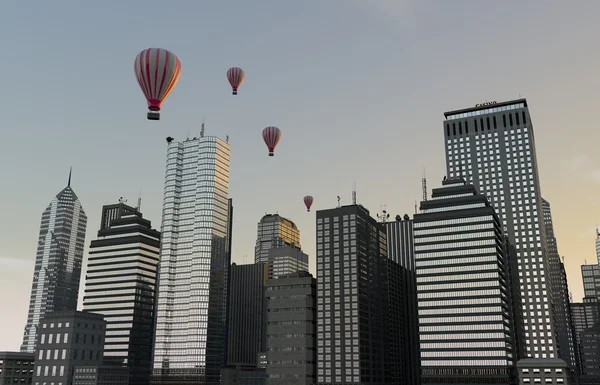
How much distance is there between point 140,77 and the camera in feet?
293

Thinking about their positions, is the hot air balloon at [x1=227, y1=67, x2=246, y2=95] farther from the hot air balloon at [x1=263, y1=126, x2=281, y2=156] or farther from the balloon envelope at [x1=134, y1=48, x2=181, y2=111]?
the balloon envelope at [x1=134, y1=48, x2=181, y2=111]

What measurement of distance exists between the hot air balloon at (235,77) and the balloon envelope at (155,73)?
3626 cm

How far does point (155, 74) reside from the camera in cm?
8869

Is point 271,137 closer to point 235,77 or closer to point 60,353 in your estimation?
point 235,77

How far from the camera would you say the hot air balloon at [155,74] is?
88.7 m

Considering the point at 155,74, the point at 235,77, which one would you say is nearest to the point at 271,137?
the point at 235,77

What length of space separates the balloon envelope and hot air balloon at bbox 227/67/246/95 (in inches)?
1428

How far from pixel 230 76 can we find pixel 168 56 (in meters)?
37.7

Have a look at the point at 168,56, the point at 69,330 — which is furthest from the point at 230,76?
the point at 69,330

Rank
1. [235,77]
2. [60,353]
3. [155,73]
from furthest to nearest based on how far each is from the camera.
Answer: [60,353]
[235,77]
[155,73]

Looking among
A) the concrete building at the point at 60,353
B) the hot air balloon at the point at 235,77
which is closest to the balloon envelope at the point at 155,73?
the hot air balloon at the point at 235,77

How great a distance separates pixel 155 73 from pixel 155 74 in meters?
0.16

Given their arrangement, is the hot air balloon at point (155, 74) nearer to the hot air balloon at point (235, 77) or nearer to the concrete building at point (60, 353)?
the hot air balloon at point (235, 77)

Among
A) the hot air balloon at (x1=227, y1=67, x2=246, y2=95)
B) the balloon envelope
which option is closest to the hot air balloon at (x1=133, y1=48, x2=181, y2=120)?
the balloon envelope
